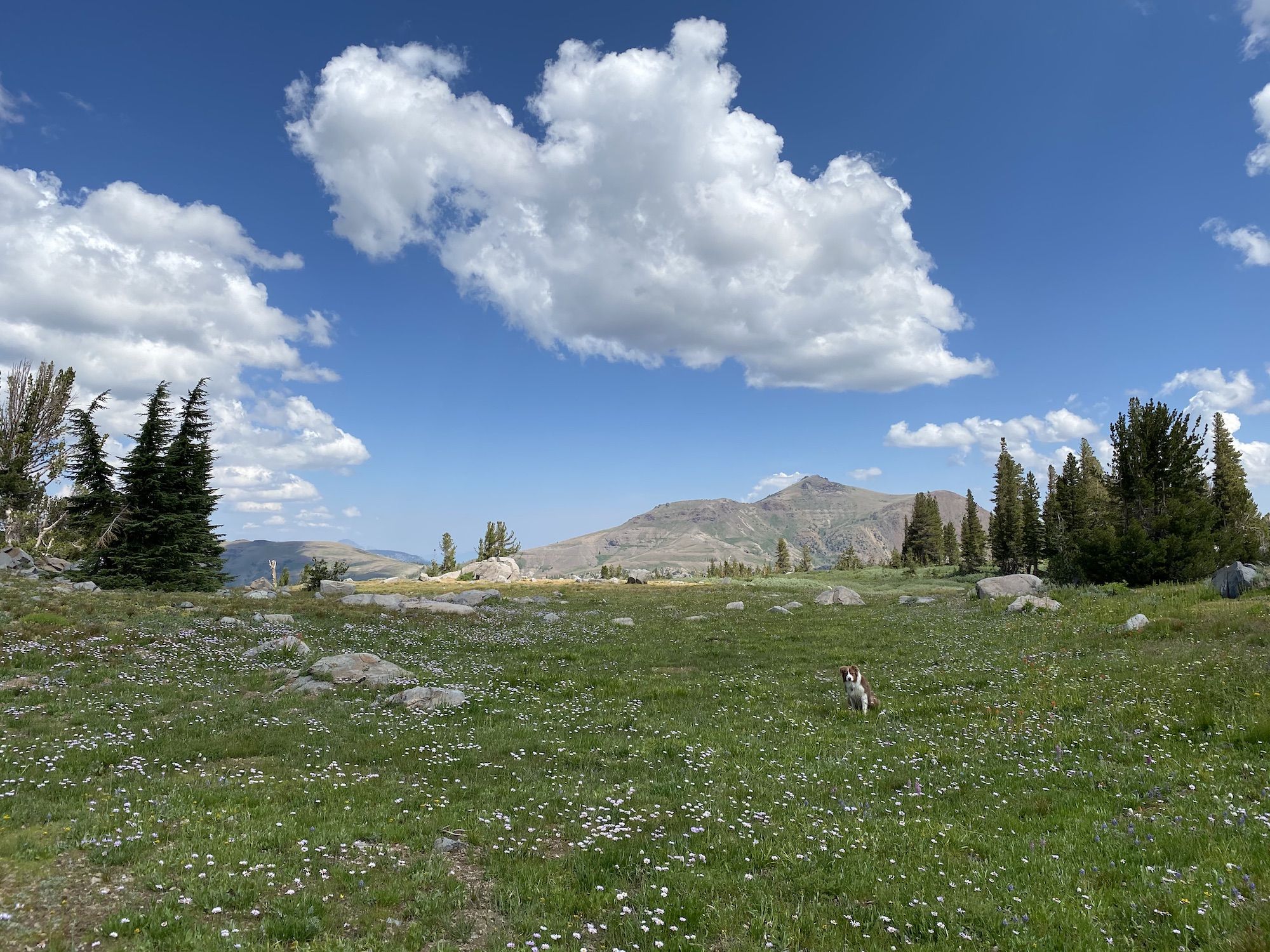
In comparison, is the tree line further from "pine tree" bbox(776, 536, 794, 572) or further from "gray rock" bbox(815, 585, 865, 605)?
"pine tree" bbox(776, 536, 794, 572)

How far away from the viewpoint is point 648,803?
432 inches

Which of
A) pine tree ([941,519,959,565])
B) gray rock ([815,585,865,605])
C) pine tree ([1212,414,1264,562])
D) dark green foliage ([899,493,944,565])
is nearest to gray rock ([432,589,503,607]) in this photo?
gray rock ([815,585,865,605])

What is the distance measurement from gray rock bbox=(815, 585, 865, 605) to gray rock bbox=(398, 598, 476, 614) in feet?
103

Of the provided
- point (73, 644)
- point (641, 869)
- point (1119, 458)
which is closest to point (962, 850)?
point (641, 869)

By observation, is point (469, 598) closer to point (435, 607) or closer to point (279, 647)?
point (435, 607)

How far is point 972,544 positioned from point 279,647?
404 feet

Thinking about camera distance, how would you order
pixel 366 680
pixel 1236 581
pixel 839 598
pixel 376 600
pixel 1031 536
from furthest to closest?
pixel 1031 536 → pixel 839 598 → pixel 376 600 → pixel 1236 581 → pixel 366 680

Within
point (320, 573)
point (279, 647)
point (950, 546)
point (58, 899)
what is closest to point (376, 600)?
point (279, 647)

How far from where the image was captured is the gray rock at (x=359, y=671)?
2077cm

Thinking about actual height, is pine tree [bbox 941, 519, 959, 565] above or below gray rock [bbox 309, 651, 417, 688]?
above

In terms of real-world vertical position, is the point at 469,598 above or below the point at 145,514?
below

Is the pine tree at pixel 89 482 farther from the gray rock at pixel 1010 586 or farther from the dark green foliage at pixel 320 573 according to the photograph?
the gray rock at pixel 1010 586

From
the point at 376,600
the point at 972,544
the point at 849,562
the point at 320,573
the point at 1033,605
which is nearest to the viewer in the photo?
the point at 1033,605

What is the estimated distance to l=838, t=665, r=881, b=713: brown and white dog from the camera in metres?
18.0
